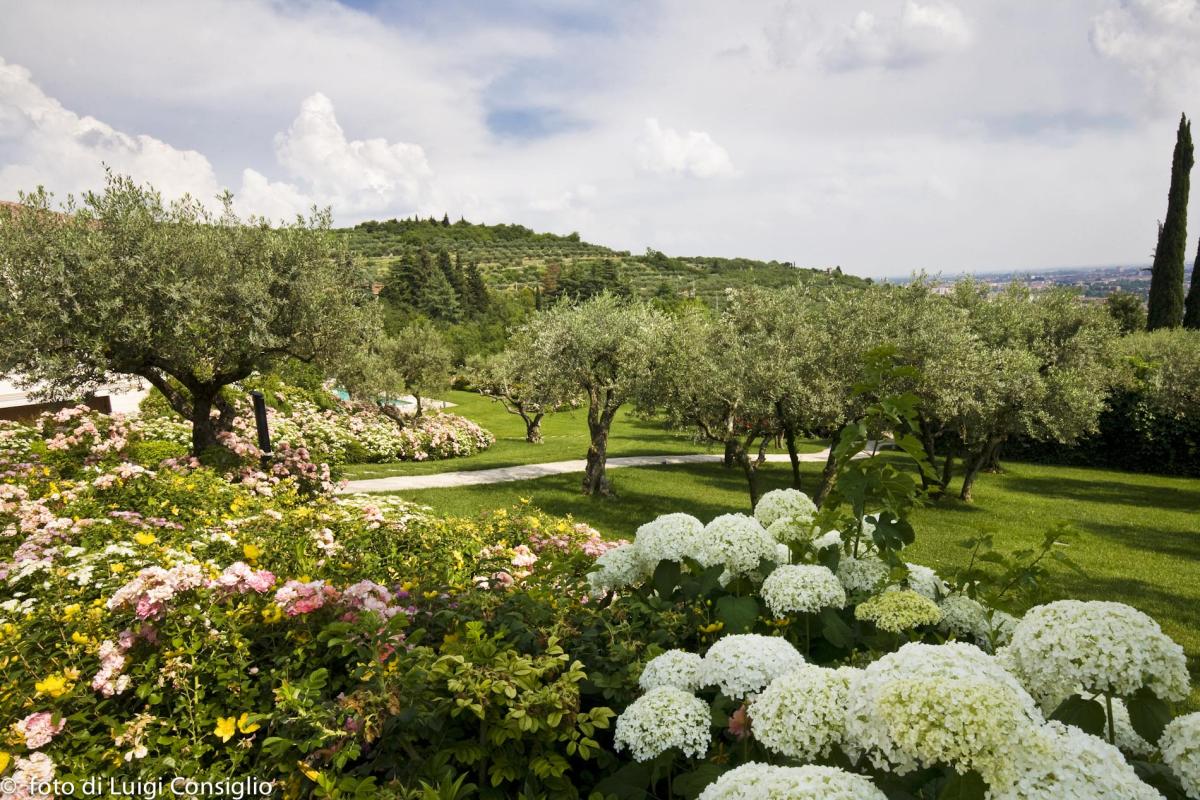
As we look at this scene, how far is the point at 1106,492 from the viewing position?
66.7 ft

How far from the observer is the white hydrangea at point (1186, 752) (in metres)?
1.62

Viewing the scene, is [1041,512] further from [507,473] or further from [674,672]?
[674,672]

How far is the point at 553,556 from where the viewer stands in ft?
13.3

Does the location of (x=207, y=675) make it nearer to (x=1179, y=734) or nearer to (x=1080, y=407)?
(x=1179, y=734)

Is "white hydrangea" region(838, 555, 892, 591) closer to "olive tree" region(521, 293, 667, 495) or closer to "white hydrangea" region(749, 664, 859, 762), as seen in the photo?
"white hydrangea" region(749, 664, 859, 762)

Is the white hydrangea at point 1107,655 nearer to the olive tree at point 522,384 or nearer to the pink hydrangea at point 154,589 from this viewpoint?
the pink hydrangea at point 154,589

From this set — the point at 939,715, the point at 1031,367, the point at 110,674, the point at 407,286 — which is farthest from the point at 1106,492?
the point at 407,286

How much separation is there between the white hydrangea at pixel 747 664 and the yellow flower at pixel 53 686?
2948 mm

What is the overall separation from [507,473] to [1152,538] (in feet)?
54.3

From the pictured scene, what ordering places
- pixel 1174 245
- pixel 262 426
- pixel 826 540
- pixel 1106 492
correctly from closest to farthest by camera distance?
1. pixel 826 540
2. pixel 262 426
3. pixel 1106 492
4. pixel 1174 245

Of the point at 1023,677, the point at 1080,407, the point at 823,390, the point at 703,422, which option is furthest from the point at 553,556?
the point at 1080,407

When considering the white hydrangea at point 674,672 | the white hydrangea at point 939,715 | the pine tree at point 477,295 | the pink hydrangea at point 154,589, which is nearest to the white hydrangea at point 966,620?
the white hydrangea at point 674,672

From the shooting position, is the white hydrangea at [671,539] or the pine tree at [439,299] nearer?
the white hydrangea at [671,539]

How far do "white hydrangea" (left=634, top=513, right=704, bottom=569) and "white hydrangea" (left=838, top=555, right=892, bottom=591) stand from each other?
2.38 ft
